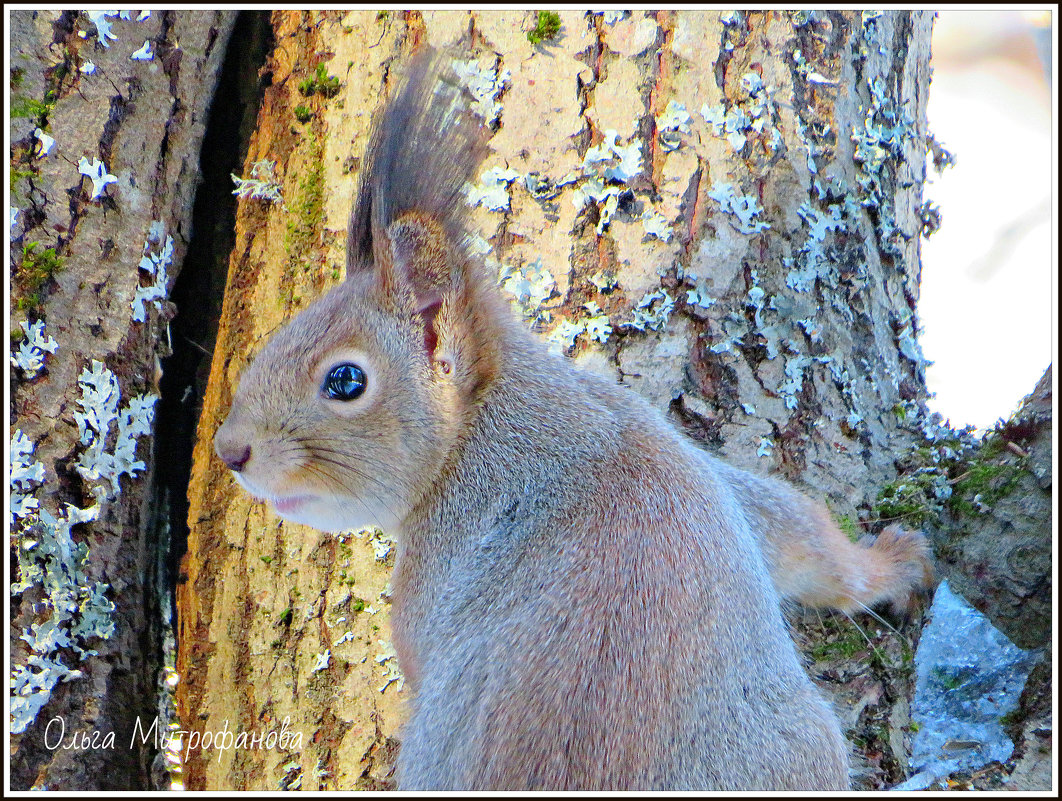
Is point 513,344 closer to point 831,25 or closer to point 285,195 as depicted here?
point 285,195

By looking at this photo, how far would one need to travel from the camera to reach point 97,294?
2199mm

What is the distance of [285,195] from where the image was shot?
2.49 m

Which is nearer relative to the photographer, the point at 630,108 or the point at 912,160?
the point at 630,108

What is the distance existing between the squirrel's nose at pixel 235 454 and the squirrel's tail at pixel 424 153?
61cm

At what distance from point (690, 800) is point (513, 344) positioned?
1.15 m

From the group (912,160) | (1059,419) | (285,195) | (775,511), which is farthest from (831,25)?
(285,195)

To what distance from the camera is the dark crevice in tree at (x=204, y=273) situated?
2.40 m

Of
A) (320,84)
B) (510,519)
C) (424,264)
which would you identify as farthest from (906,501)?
(320,84)

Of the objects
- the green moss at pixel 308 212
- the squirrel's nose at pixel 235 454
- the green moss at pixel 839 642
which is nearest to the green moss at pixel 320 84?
the green moss at pixel 308 212

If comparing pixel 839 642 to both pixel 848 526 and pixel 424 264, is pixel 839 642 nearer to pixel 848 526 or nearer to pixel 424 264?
pixel 848 526

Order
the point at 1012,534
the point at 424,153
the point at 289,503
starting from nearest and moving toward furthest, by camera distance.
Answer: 1. the point at 424,153
2. the point at 289,503
3. the point at 1012,534

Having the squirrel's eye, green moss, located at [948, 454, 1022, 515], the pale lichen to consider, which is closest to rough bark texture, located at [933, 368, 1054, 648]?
green moss, located at [948, 454, 1022, 515]

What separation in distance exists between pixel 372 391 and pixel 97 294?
0.87 metres

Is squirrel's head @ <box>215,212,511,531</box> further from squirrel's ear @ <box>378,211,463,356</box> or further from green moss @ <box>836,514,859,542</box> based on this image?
green moss @ <box>836,514,859,542</box>
